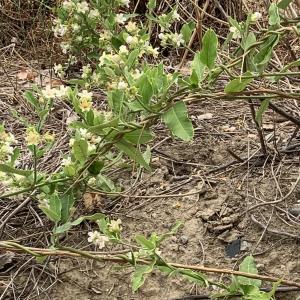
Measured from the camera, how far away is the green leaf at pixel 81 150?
1505mm

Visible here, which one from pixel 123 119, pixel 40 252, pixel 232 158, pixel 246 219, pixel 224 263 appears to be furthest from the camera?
pixel 232 158

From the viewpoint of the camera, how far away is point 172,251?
1986 mm

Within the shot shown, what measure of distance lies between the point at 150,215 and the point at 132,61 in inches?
28.7

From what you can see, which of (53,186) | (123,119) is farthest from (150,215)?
(123,119)

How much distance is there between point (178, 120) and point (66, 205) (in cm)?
39

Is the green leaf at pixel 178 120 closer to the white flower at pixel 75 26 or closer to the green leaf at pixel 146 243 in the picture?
the green leaf at pixel 146 243

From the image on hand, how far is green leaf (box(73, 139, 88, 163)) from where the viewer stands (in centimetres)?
150

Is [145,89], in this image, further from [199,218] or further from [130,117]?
[199,218]

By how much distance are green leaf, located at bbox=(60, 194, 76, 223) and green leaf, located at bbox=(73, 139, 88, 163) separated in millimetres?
132

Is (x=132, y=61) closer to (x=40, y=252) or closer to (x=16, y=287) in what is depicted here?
(x=40, y=252)


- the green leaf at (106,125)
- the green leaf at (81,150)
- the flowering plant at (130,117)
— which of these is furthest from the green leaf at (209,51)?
the green leaf at (81,150)

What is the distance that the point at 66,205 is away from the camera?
64.7 inches

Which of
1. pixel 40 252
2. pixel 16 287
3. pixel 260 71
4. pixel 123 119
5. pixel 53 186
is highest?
pixel 260 71

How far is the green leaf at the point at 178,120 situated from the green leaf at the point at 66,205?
0.36 meters
